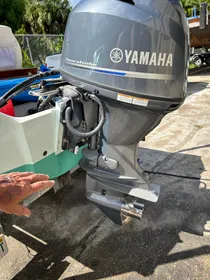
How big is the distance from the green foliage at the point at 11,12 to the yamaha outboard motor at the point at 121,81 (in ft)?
62.2

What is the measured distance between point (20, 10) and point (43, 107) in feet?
67.0

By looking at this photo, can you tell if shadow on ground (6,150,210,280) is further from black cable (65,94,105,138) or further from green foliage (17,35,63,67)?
green foliage (17,35,63,67)

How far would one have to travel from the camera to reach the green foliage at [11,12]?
18.0 m

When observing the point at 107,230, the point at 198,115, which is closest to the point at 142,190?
the point at 107,230

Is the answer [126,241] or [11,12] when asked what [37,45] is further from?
[11,12]

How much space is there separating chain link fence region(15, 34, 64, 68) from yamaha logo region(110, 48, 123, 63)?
7232mm

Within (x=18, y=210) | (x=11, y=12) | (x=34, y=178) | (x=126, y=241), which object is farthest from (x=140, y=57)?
(x=11, y=12)

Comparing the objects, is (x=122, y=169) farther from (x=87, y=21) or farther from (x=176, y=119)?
(x=176, y=119)

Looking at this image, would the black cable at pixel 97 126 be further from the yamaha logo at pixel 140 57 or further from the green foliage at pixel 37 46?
the green foliage at pixel 37 46

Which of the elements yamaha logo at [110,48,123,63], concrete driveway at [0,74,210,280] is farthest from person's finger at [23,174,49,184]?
concrete driveway at [0,74,210,280]

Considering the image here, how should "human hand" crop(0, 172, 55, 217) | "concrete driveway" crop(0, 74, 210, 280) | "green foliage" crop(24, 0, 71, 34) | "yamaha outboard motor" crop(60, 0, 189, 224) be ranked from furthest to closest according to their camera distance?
"green foliage" crop(24, 0, 71, 34), "concrete driveway" crop(0, 74, 210, 280), "yamaha outboard motor" crop(60, 0, 189, 224), "human hand" crop(0, 172, 55, 217)

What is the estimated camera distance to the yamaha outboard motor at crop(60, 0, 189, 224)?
125cm

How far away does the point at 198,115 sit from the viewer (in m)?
4.45

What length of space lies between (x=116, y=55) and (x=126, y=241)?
1199 millimetres
